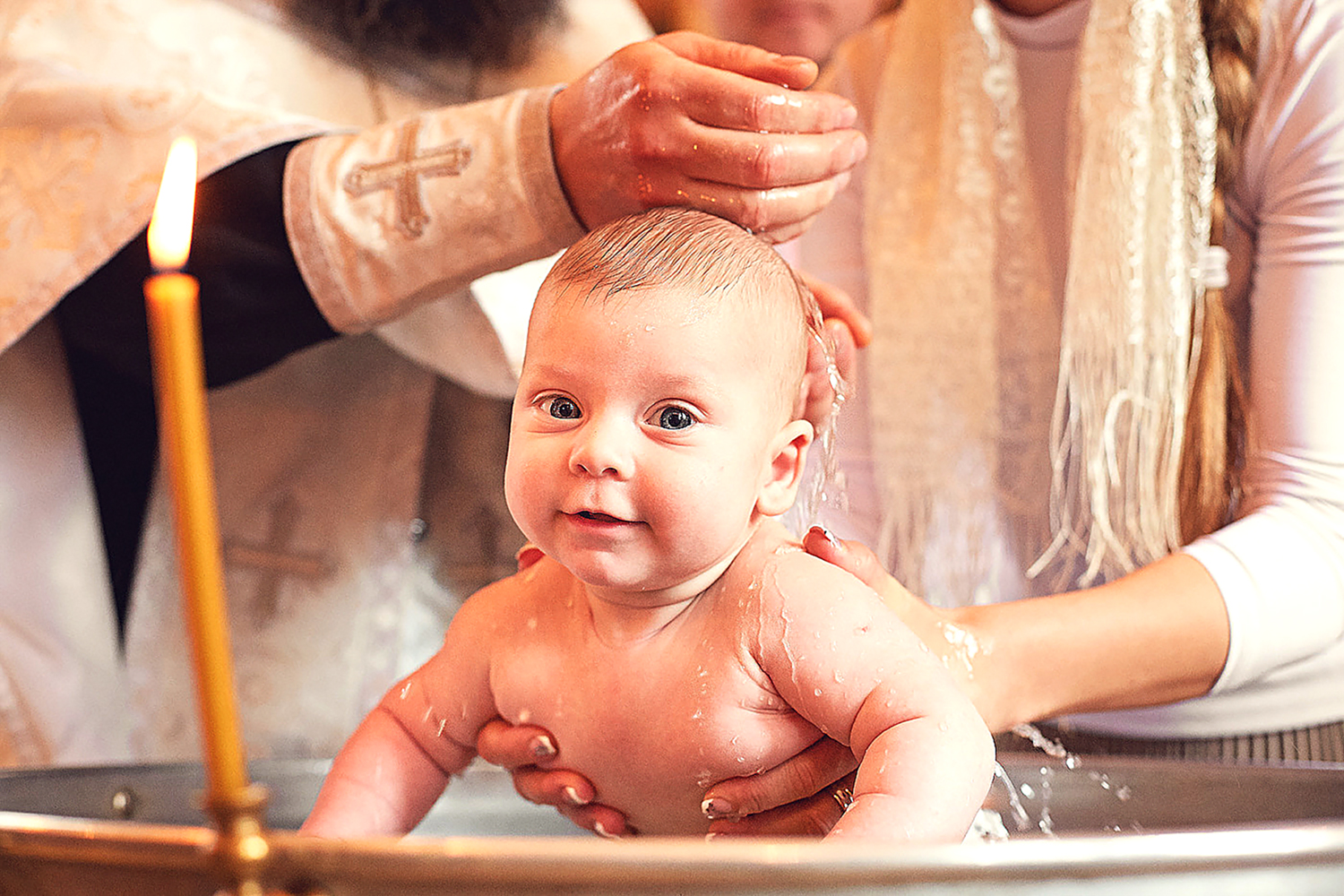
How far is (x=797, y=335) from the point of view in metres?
0.54

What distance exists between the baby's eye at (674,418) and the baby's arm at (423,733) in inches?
6.4

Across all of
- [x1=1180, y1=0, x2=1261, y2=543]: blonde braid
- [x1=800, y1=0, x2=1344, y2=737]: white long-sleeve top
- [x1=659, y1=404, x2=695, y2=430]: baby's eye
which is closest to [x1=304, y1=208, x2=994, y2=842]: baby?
[x1=659, y1=404, x2=695, y2=430]: baby's eye

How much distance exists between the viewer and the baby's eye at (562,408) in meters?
0.50

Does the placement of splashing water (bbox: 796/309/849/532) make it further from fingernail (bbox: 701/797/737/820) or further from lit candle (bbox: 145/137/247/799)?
lit candle (bbox: 145/137/247/799)

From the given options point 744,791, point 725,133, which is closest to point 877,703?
point 744,791

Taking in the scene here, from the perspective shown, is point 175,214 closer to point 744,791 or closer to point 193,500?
point 193,500

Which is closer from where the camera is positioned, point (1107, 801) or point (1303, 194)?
→ point (1107, 801)

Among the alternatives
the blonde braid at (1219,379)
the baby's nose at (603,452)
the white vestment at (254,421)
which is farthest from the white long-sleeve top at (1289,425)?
the white vestment at (254,421)

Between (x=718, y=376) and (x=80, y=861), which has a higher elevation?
(x=718, y=376)

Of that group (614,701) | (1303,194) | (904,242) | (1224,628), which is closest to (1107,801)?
(1224,628)

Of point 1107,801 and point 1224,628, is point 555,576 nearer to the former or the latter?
point 1107,801

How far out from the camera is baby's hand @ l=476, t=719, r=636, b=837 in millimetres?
534

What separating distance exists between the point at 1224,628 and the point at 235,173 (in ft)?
2.49

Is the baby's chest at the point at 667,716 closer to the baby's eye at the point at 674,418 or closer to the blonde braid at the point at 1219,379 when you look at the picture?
the baby's eye at the point at 674,418
